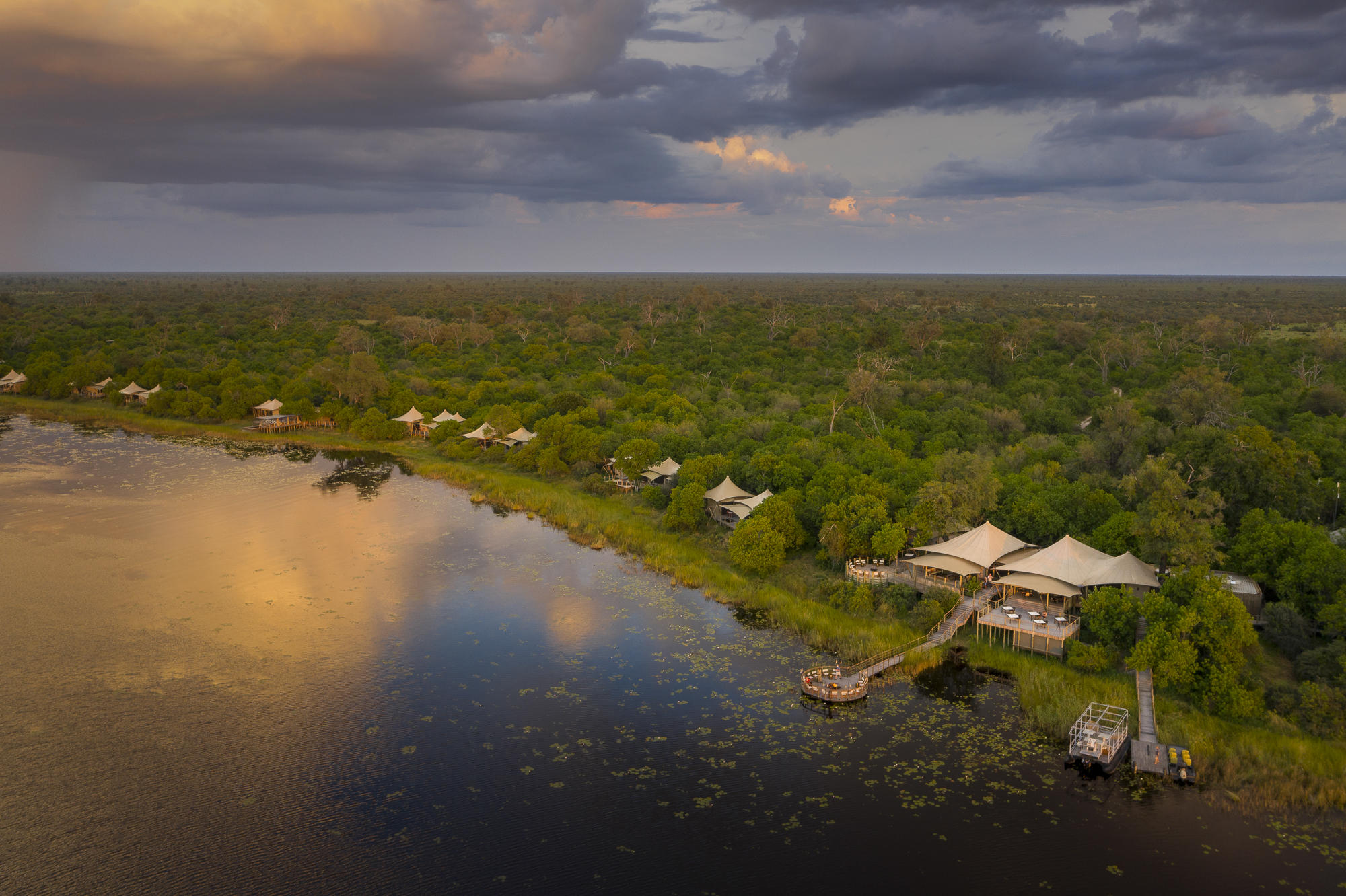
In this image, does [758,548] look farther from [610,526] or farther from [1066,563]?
[1066,563]

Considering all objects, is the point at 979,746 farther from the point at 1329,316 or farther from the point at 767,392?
the point at 1329,316

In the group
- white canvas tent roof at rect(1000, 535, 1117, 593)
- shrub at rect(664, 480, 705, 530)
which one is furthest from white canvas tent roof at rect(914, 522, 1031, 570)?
shrub at rect(664, 480, 705, 530)

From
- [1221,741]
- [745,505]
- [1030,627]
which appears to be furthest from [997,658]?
[745,505]

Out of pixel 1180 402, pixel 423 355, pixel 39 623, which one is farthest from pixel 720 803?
pixel 423 355

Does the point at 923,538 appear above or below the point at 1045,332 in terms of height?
below

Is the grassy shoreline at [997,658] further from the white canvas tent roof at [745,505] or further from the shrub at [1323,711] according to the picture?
the white canvas tent roof at [745,505]

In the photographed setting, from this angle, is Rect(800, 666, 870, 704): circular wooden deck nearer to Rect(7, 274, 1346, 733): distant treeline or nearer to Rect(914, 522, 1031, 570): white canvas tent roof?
Rect(914, 522, 1031, 570): white canvas tent roof
